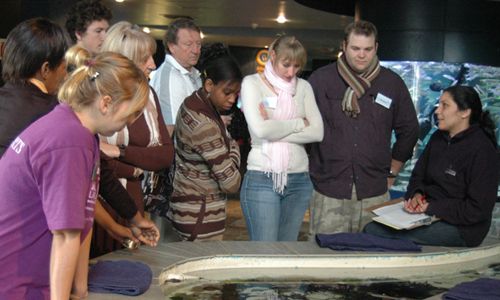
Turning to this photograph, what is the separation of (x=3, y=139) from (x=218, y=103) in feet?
4.93

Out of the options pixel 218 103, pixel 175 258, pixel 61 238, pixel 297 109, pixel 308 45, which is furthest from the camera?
pixel 308 45

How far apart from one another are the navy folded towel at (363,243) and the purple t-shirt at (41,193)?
4.93 ft

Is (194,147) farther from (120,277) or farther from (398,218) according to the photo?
(120,277)

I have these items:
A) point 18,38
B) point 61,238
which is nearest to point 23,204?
point 61,238

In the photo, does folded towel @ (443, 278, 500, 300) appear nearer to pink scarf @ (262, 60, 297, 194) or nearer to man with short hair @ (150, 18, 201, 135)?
pink scarf @ (262, 60, 297, 194)

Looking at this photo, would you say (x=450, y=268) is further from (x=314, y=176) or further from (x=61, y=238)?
(x=61, y=238)

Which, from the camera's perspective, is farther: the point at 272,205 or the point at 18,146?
the point at 272,205

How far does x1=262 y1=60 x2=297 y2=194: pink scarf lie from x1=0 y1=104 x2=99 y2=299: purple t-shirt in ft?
7.00

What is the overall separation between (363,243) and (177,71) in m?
1.93

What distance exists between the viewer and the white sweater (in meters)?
4.12

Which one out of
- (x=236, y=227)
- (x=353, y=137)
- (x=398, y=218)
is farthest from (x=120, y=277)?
(x=236, y=227)

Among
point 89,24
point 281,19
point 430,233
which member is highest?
point 281,19

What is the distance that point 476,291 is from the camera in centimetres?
261

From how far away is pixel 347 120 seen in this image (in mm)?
4438
